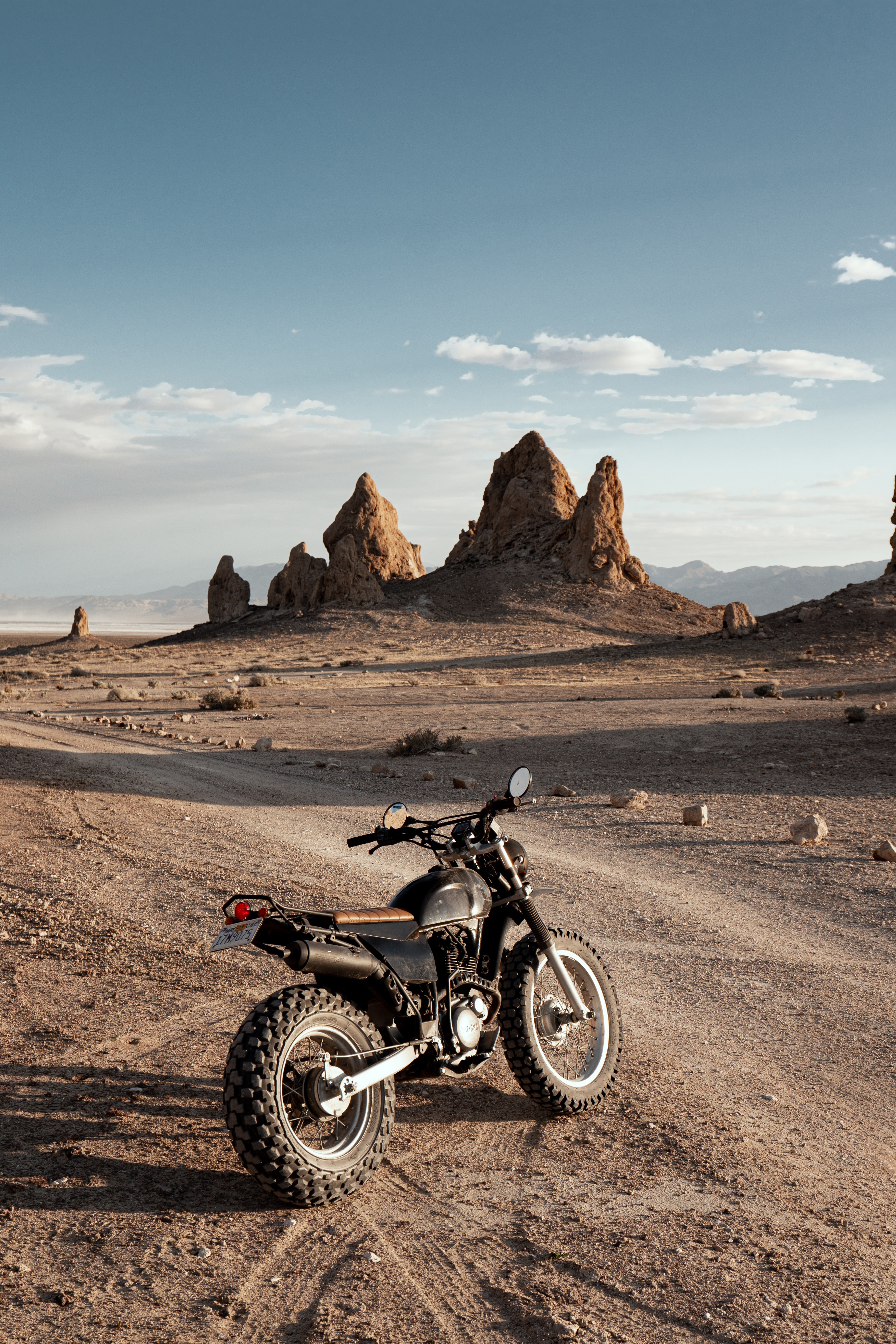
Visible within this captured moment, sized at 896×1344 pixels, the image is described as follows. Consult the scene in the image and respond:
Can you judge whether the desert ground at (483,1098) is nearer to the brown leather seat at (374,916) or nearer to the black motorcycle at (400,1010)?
the black motorcycle at (400,1010)

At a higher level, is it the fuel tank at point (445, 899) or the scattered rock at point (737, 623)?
the scattered rock at point (737, 623)

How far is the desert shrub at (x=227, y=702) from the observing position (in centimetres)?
3131

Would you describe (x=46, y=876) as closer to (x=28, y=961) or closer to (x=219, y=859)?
(x=219, y=859)

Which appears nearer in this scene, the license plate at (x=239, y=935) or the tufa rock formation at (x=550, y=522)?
the license plate at (x=239, y=935)

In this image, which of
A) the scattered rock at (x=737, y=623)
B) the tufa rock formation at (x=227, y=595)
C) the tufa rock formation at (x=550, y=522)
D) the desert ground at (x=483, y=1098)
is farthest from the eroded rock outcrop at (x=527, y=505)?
the desert ground at (x=483, y=1098)

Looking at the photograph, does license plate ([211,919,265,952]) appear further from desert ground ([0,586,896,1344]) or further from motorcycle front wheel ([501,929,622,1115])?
motorcycle front wheel ([501,929,622,1115])

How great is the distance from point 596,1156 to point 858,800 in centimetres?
1034

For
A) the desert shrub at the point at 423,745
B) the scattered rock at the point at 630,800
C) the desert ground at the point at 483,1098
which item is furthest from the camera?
the desert shrub at the point at 423,745

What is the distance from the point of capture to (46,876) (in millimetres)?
8945

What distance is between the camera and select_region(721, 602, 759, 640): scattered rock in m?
61.2

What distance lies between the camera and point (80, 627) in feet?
326

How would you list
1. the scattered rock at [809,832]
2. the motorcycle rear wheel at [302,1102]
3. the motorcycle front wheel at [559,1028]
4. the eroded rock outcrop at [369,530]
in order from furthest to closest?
1. the eroded rock outcrop at [369,530]
2. the scattered rock at [809,832]
3. the motorcycle front wheel at [559,1028]
4. the motorcycle rear wheel at [302,1102]

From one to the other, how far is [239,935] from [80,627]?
103 meters

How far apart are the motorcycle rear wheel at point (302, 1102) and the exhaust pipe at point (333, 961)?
0.09 meters
